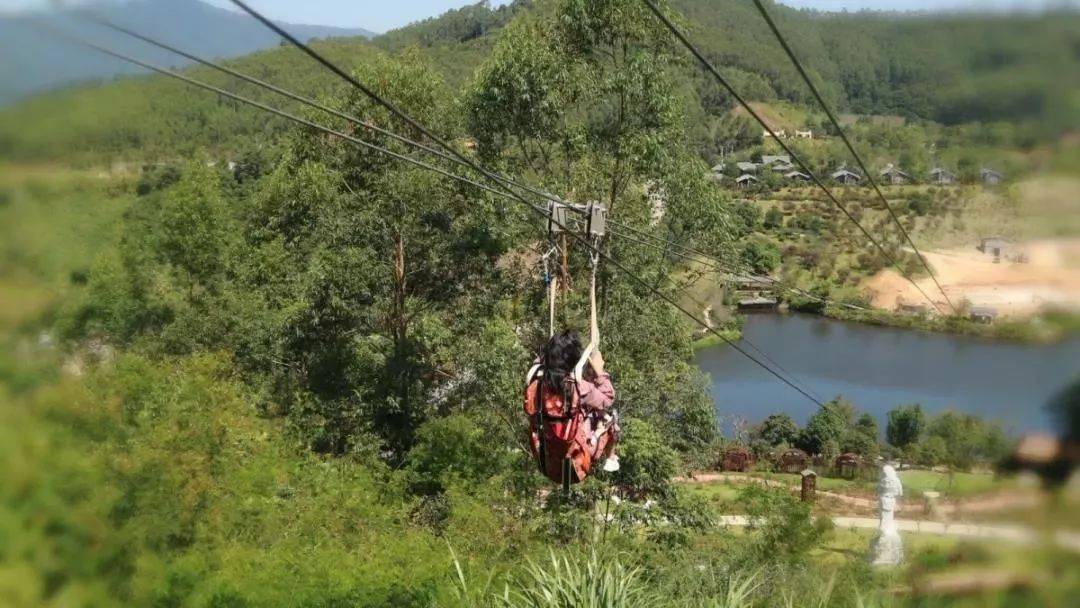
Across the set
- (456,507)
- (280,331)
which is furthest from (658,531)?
(280,331)

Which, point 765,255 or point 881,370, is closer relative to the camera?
point 881,370

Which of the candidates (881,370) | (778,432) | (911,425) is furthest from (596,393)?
(778,432)

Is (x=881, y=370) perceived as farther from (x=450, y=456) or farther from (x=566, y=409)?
(x=566, y=409)

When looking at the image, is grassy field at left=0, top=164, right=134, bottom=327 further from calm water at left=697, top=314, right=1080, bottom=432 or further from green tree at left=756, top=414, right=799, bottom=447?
green tree at left=756, top=414, right=799, bottom=447

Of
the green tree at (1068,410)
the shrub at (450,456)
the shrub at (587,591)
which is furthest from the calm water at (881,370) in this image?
the shrub at (450,456)

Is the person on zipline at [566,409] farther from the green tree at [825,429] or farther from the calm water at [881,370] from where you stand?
the green tree at [825,429]

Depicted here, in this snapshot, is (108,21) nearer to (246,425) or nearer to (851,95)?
(851,95)

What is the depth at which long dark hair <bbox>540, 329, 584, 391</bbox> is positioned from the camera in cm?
318

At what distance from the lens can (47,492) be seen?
3.14 feet

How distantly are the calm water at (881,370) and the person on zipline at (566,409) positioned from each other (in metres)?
1.04

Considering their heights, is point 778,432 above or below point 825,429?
below

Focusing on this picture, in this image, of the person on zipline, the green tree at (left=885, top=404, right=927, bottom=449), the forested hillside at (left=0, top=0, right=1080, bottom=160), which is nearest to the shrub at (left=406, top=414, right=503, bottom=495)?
the person on zipline

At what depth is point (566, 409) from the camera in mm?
3154

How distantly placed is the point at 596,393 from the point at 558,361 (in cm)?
18
